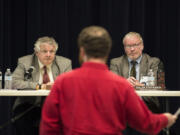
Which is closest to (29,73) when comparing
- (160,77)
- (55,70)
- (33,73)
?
(33,73)

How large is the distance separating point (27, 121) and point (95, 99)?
2131mm

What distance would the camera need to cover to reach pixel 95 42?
7.04ft

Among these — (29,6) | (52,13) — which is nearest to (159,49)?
(52,13)

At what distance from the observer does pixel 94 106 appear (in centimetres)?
213

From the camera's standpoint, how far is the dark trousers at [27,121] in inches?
161

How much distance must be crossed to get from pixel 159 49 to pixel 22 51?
206 centimetres

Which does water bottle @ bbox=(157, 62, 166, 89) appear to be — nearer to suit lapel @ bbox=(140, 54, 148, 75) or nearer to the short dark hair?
suit lapel @ bbox=(140, 54, 148, 75)

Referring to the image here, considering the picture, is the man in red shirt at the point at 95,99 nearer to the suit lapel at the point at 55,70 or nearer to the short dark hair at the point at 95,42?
the short dark hair at the point at 95,42

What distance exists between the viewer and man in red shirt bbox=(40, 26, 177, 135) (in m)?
2.13

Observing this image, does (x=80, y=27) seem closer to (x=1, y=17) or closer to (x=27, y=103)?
(x=1, y=17)

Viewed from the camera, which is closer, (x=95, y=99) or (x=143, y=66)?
(x=95, y=99)

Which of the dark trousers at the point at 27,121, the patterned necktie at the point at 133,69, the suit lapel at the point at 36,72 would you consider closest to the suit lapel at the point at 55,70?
the suit lapel at the point at 36,72

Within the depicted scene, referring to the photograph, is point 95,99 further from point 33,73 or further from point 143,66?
point 143,66

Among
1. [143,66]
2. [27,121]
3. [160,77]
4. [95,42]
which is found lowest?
[27,121]
